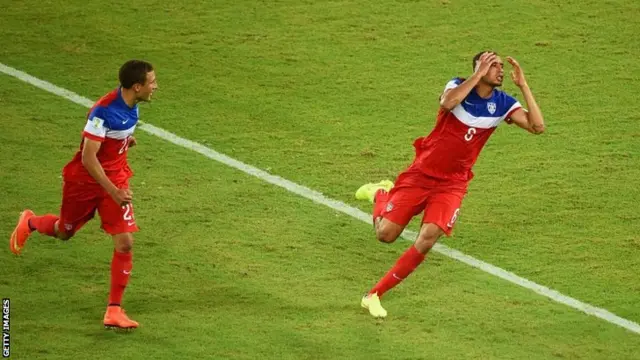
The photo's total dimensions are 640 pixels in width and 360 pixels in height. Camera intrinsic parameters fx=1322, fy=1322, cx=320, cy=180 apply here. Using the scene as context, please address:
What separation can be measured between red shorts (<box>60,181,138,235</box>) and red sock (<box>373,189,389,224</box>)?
1883 mm

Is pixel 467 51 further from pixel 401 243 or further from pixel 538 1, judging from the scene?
pixel 401 243

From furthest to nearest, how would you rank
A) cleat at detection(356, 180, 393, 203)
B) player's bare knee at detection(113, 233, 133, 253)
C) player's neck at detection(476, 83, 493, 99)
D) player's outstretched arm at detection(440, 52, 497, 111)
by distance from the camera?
cleat at detection(356, 180, 393, 203)
player's neck at detection(476, 83, 493, 99)
player's outstretched arm at detection(440, 52, 497, 111)
player's bare knee at detection(113, 233, 133, 253)

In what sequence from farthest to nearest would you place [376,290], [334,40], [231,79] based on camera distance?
[334,40] → [231,79] → [376,290]

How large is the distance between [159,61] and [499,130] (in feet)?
12.2

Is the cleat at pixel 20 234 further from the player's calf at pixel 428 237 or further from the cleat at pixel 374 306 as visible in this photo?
the player's calf at pixel 428 237

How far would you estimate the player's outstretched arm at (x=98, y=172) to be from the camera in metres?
8.66

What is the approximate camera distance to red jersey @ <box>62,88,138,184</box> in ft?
28.8

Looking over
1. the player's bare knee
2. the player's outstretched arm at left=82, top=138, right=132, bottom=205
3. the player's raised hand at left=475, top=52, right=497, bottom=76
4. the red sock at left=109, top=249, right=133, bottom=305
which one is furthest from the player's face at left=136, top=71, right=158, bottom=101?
the player's raised hand at left=475, top=52, right=497, bottom=76

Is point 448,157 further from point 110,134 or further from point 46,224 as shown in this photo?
point 46,224

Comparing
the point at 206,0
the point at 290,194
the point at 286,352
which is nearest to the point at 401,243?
the point at 290,194

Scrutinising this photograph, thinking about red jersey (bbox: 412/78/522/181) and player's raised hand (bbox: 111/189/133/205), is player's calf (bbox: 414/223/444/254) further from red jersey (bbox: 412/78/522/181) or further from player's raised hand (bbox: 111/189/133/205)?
player's raised hand (bbox: 111/189/133/205)

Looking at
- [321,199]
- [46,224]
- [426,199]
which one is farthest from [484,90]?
[46,224]

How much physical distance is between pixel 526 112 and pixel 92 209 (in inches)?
123

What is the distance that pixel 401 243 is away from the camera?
10484 mm
